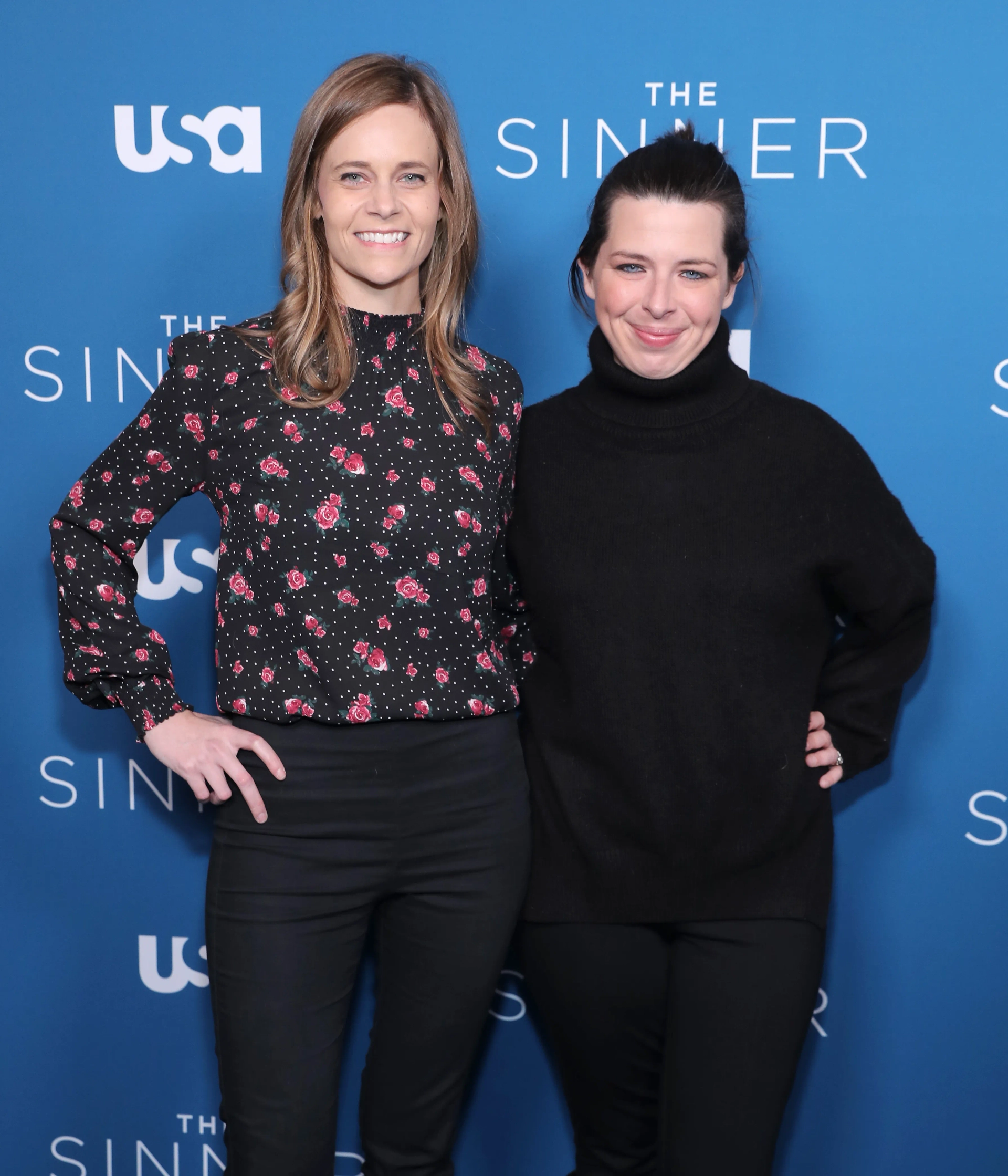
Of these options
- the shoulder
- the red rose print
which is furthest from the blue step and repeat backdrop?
the red rose print

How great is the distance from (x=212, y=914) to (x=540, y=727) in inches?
16.8

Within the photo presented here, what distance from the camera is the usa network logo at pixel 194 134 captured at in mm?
1520

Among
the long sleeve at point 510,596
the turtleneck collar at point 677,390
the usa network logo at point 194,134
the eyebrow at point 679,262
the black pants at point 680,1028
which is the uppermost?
the usa network logo at point 194,134

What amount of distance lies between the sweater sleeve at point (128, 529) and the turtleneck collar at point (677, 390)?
1.51 feet

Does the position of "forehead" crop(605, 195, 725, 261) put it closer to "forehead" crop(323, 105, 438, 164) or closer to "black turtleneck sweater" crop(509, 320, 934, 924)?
"black turtleneck sweater" crop(509, 320, 934, 924)

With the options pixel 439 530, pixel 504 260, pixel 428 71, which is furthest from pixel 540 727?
pixel 428 71

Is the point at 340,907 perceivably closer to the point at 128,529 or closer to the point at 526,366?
the point at 128,529

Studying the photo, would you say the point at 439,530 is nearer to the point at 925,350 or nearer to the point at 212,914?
the point at 212,914

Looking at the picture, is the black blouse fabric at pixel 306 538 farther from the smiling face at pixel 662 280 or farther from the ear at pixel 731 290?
the ear at pixel 731 290

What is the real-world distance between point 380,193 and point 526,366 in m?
0.40

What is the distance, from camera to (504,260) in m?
1.54

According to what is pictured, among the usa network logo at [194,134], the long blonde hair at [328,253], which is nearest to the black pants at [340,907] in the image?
the long blonde hair at [328,253]

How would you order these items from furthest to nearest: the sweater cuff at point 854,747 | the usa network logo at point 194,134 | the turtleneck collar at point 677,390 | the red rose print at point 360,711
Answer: the usa network logo at point 194,134 → the sweater cuff at point 854,747 → the turtleneck collar at point 677,390 → the red rose print at point 360,711

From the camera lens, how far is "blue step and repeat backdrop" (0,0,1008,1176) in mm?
1468
